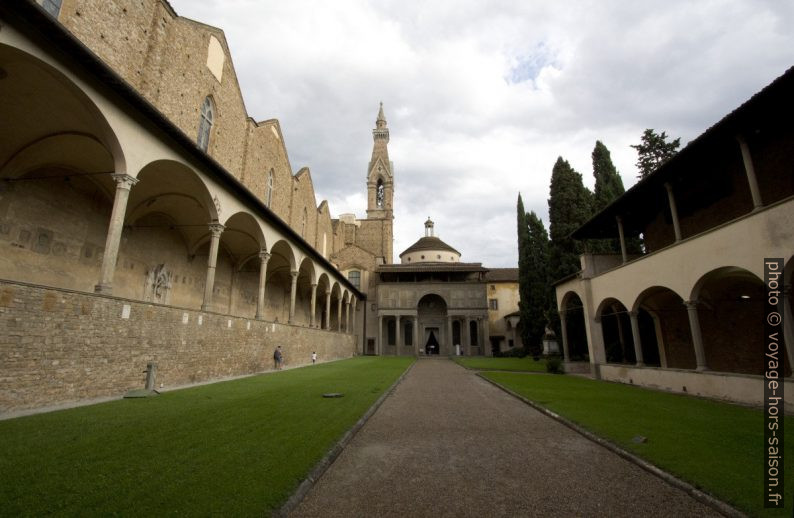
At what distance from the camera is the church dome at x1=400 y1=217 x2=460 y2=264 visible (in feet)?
148

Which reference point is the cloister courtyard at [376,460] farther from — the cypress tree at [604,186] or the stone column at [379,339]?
the stone column at [379,339]

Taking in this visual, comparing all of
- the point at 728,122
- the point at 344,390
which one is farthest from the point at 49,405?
the point at 728,122

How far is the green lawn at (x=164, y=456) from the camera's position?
2.96 meters

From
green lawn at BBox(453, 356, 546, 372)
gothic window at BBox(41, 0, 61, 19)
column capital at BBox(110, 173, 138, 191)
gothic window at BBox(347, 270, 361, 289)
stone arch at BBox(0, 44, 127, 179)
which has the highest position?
gothic window at BBox(41, 0, 61, 19)

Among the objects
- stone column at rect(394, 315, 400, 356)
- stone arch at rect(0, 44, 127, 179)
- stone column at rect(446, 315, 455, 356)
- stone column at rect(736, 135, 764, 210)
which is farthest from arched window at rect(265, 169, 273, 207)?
stone column at rect(736, 135, 764, 210)

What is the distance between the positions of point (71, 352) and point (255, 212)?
958 cm

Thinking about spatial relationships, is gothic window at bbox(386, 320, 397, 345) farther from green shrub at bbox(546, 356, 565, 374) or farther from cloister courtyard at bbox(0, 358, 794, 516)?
cloister courtyard at bbox(0, 358, 794, 516)

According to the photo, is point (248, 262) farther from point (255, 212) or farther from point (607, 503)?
point (607, 503)

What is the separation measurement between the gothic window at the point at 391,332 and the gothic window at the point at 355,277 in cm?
512

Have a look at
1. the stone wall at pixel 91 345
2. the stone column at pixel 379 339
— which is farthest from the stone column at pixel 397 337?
the stone wall at pixel 91 345

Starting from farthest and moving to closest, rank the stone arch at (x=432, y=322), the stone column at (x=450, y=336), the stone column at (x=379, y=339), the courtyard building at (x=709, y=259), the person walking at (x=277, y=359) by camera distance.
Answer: the stone arch at (x=432, y=322) < the stone column at (x=379, y=339) < the stone column at (x=450, y=336) < the person walking at (x=277, y=359) < the courtyard building at (x=709, y=259)

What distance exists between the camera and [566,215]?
22250 millimetres

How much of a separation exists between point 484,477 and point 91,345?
8.08 metres

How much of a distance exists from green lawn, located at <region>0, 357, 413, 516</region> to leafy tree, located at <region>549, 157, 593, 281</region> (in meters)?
18.4
